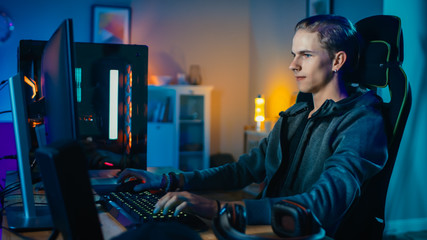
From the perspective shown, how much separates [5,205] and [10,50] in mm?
4166

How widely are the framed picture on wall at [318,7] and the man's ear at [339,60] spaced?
7.74 feet

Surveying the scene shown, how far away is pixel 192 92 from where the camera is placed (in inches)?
195

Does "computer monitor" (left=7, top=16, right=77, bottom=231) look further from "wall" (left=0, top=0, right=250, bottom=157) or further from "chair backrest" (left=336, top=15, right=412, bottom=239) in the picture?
"wall" (left=0, top=0, right=250, bottom=157)

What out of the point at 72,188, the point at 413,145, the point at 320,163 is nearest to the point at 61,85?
the point at 72,188

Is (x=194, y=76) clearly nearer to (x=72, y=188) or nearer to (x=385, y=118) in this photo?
(x=385, y=118)

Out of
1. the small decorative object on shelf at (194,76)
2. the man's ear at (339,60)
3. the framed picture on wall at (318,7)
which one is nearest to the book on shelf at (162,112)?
the small decorative object on shelf at (194,76)

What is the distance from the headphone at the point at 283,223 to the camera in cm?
70

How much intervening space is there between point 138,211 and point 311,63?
73 cm

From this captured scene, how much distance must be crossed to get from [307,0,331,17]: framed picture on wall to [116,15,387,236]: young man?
7.63ft

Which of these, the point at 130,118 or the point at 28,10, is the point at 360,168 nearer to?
the point at 130,118

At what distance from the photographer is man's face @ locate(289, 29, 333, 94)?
1293mm

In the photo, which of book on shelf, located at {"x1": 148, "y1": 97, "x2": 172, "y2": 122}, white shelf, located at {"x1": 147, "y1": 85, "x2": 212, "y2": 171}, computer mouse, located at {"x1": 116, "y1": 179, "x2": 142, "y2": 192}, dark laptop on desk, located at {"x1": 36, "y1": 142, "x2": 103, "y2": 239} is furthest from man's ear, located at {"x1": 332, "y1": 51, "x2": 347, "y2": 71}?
book on shelf, located at {"x1": 148, "y1": 97, "x2": 172, "y2": 122}

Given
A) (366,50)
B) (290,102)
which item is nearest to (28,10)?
(290,102)

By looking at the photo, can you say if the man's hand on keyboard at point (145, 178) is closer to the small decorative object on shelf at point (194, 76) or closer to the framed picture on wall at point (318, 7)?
the framed picture on wall at point (318, 7)
